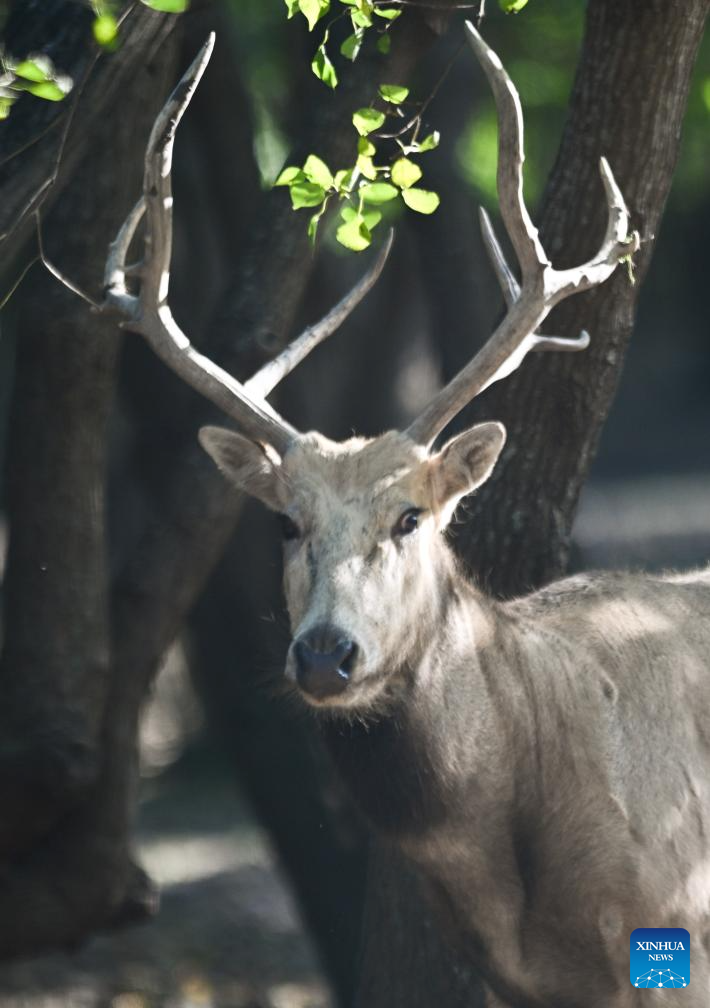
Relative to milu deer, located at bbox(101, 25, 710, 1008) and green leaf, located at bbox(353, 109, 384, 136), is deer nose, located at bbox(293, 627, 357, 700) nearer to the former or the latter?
milu deer, located at bbox(101, 25, 710, 1008)

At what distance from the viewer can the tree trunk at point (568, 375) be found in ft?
20.7

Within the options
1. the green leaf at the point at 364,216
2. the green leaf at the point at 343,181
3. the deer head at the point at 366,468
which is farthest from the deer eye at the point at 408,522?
the green leaf at the point at 343,181

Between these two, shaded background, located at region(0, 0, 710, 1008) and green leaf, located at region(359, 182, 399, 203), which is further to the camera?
shaded background, located at region(0, 0, 710, 1008)

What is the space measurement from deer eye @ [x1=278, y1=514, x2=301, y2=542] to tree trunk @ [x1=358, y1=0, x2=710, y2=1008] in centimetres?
118

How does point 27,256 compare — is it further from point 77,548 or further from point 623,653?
point 623,653

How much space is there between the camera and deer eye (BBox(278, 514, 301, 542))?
5.67 meters

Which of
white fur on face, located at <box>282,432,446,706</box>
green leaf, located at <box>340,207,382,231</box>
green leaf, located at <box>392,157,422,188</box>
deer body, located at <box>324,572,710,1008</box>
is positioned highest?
green leaf, located at <box>392,157,422,188</box>

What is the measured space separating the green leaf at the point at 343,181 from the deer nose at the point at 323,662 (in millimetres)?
1345

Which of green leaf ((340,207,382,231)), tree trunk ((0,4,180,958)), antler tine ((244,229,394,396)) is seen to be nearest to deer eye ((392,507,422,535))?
antler tine ((244,229,394,396))

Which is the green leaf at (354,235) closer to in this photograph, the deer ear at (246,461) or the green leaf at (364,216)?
the green leaf at (364,216)

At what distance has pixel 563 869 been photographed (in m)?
5.56

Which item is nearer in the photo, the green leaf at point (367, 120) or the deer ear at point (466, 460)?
the green leaf at point (367, 120)

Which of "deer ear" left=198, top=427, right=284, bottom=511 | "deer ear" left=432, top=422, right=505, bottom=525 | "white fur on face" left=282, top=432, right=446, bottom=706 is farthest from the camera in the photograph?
"deer ear" left=198, top=427, right=284, bottom=511

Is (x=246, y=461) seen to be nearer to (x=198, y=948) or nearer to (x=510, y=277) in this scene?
(x=510, y=277)
